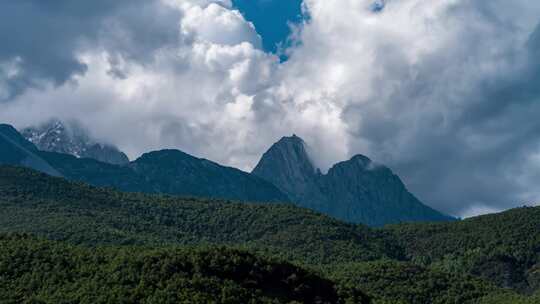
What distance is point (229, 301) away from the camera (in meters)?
185

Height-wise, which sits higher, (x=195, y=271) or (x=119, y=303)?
(x=195, y=271)

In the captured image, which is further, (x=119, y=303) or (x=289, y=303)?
(x=289, y=303)

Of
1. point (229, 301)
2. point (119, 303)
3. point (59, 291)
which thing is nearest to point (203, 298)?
point (229, 301)

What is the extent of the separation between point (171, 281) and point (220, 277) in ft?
42.7

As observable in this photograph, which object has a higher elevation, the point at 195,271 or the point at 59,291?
the point at 195,271

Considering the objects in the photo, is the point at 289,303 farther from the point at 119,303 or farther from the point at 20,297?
the point at 20,297

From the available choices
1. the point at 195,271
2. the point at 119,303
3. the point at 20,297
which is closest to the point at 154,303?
the point at 119,303

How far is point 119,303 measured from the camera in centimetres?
18175

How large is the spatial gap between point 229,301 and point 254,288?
14.3 metres

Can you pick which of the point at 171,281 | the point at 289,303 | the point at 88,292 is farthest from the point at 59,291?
the point at 289,303

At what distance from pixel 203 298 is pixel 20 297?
4120cm

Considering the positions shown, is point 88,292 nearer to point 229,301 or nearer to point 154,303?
point 154,303

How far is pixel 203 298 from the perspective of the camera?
7249 inches

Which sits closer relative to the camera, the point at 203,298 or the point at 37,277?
the point at 203,298
